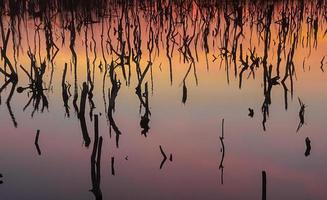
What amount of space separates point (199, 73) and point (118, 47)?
5.34 ft

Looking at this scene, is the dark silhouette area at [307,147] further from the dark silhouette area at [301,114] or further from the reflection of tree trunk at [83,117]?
the reflection of tree trunk at [83,117]

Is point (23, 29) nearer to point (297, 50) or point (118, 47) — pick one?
point (118, 47)

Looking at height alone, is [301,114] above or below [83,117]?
below

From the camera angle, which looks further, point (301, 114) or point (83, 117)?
point (301, 114)

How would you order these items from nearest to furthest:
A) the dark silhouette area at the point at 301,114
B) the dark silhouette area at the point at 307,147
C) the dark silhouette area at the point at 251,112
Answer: the dark silhouette area at the point at 307,147 → the dark silhouette area at the point at 301,114 → the dark silhouette area at the point at 251,112

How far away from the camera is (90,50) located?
1027 centimetres

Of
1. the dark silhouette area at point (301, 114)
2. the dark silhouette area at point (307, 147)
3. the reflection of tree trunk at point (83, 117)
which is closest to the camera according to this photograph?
the dark silhouette area at point (307, 147)

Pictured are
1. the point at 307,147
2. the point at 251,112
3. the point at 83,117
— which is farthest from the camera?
the point at 251,112

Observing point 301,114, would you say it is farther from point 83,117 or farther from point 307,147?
point 83,117

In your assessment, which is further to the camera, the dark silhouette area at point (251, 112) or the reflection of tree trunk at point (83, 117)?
the dark silhouette area at point (251, 112)

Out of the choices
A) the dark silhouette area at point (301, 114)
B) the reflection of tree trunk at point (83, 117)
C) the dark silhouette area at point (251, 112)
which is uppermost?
the reflection of tree trunk at point (83, 117)

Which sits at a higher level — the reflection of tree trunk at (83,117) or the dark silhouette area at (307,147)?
the reflection of tree trunk at (83,117)

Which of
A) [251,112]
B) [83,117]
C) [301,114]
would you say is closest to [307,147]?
[301,114]

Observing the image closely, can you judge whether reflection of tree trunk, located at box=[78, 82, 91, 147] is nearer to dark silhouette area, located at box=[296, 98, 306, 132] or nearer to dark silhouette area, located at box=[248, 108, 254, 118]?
dark silhouette area, located at box=[248, 108, 254, 118]
